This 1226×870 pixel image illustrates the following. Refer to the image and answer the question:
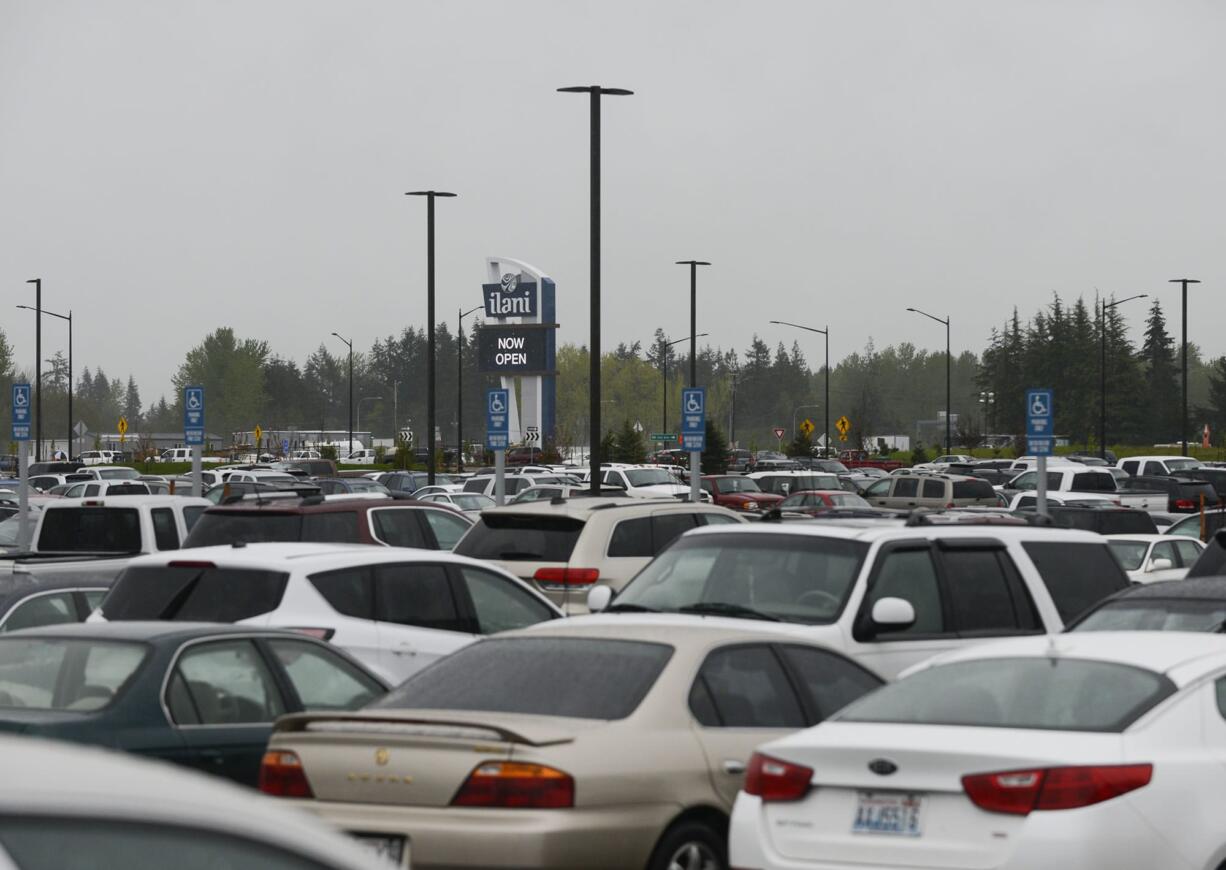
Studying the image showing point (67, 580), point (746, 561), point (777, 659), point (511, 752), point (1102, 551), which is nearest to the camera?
point (511, 752)

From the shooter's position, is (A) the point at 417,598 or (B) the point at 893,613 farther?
(A) the point at 417,598

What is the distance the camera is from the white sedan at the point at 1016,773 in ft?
21.6

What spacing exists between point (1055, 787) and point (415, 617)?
5931mm

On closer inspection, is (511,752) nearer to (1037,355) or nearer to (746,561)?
(746,561)

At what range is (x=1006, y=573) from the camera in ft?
38.9

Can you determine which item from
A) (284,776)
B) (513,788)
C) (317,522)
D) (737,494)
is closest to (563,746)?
(513,788)

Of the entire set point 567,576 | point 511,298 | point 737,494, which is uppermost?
point 511,298

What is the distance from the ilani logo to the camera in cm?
9244

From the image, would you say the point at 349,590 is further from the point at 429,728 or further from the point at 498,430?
the point at 498,430

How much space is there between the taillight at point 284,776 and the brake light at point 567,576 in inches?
323

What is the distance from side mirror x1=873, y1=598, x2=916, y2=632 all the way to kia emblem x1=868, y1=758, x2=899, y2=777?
3.29 metres

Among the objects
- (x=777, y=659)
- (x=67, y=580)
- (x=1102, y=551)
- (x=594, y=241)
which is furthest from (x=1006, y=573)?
(x=594, y=241)

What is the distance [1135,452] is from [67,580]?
11364 cm

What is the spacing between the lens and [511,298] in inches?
3664
